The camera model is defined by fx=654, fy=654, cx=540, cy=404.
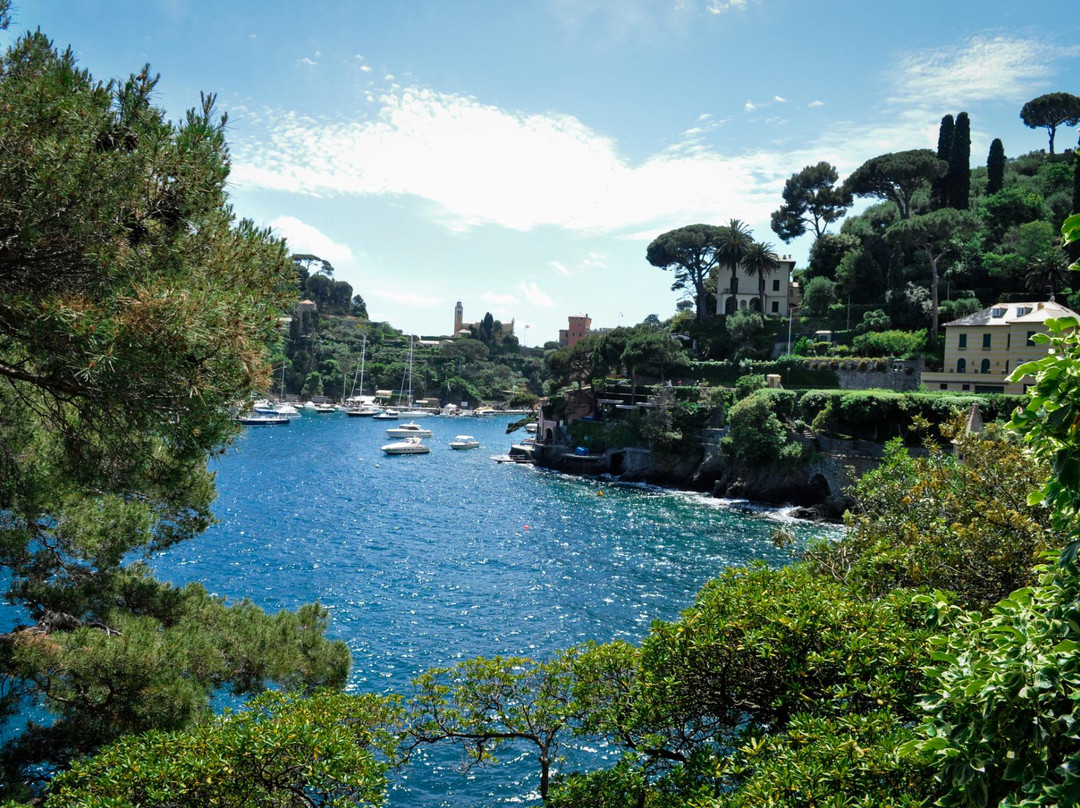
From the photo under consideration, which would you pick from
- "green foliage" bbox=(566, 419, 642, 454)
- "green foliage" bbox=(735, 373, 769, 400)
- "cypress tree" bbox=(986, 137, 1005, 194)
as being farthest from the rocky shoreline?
"cypress tree" bbox=(986, 137, 1005, 194)

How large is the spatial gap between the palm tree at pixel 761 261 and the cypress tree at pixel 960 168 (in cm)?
1694

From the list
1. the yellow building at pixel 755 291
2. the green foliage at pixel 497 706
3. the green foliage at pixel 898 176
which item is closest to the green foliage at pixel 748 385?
the yellow building at pixel 755 291

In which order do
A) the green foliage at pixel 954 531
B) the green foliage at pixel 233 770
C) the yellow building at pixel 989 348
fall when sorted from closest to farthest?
1. the green foliage at pixel 233 770
2. the green foliage at pixel 954 531
3. the yellow building at pixel 989 348

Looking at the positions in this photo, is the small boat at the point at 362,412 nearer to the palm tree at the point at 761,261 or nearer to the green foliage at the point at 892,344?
the palm tree at the point at 761,261

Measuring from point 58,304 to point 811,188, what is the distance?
83.0 m

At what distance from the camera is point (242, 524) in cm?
3944

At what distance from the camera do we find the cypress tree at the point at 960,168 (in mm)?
63406

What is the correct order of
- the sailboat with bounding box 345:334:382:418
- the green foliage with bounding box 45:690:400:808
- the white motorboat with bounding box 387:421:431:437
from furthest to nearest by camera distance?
1. the sailboat with bounding box 345:334:382:418
2. the white motorboat with bounding box 387:421:431:437
3. the green foliage with bounding box 45:690:400:808

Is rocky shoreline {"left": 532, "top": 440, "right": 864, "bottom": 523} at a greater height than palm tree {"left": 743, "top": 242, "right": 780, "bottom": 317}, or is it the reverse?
palm tree {"left": 743, "top": 242, "right": 780, "bottom": 317}

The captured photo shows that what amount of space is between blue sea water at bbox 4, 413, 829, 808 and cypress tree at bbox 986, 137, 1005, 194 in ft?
166

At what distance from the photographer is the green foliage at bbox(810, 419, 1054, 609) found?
10.7 m

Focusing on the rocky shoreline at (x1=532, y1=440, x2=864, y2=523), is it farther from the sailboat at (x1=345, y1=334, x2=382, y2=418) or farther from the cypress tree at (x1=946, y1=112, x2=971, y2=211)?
the sailboat at (x1=345, y1=334, x2=382, y2=418)

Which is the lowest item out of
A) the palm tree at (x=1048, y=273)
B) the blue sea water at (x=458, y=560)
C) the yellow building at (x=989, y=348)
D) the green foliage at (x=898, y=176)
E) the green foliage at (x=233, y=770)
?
the blue sea water at (x=458, y=560)

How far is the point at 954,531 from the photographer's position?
1157 centimetres
